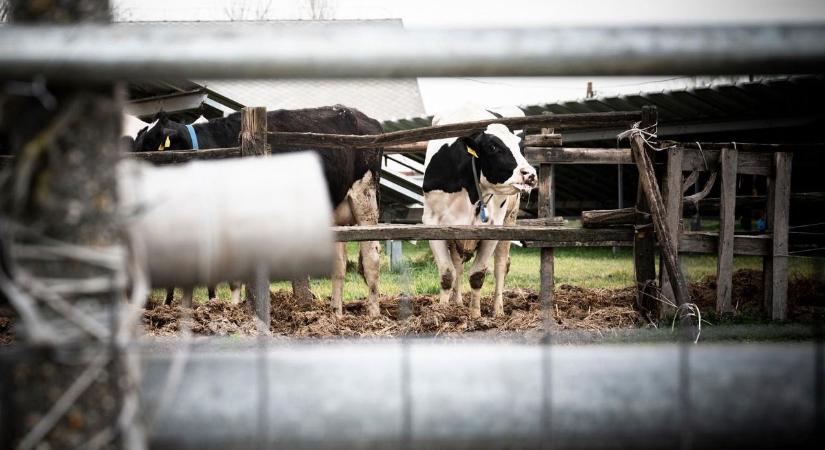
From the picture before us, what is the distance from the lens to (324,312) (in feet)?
22.4

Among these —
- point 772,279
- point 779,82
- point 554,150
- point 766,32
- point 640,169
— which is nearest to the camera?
point 766,32

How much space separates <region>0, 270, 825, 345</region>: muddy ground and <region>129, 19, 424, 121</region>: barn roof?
5127mm

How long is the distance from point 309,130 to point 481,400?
663cm

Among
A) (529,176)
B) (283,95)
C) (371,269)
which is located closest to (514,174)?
(529,176)

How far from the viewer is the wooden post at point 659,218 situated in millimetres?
5184

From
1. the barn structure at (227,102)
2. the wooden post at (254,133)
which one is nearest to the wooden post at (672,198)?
the wooden post at (254,133)

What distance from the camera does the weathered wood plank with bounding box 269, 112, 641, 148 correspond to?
5910mm

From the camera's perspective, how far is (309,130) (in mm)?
7656

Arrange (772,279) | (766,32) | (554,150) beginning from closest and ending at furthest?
(766,32) → (772,279) → (554,150)

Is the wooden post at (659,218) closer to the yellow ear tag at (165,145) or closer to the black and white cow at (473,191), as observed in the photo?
the black and white cow at (473,191)

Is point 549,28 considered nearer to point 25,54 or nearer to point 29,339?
point 25,54

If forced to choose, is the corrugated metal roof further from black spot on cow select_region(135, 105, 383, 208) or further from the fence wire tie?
black spot on cow select_region(135, 105, 383, 208)

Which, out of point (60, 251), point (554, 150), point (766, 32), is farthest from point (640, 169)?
point (60, 251)

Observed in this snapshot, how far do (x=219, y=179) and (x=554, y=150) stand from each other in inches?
224
